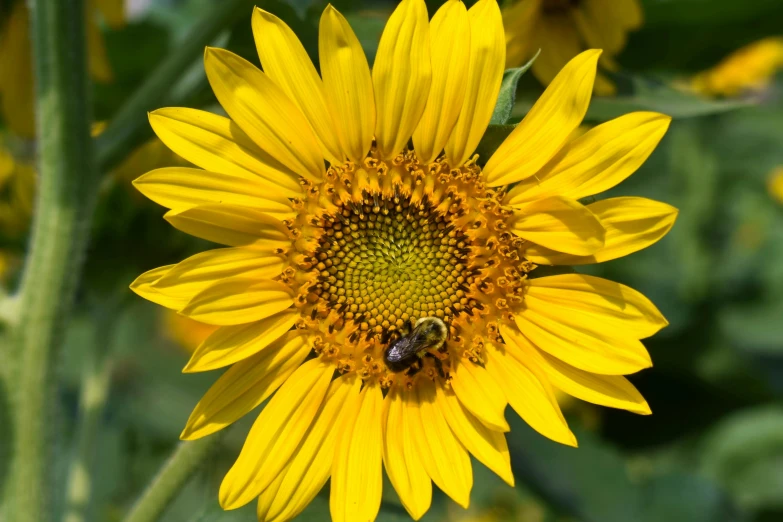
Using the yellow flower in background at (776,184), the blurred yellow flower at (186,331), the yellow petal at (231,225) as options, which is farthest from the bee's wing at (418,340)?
the yellow flower in background at (776,184)

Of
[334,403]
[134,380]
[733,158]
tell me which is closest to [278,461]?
[334,403]

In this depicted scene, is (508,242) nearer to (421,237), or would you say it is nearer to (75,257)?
(421,237)

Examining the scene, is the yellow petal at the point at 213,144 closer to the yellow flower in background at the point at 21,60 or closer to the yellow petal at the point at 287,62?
the yellow petal at the point at 287,62

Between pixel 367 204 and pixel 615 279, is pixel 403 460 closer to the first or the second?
pixel 367 204

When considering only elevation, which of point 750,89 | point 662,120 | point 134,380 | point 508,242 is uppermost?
point 662,120

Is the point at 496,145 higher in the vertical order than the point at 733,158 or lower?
higher

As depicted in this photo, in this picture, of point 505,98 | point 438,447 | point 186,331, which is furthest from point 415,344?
point 186,331
